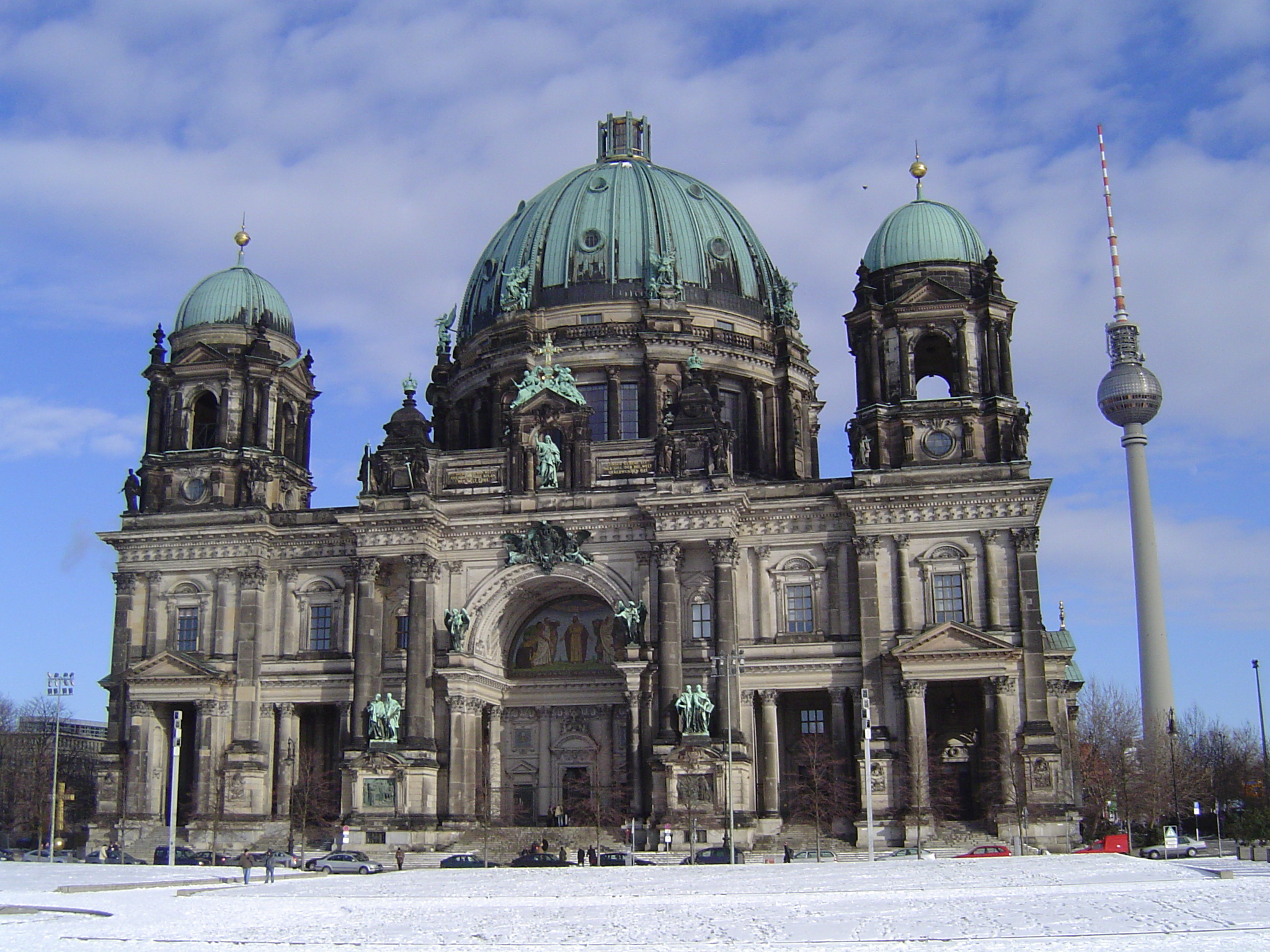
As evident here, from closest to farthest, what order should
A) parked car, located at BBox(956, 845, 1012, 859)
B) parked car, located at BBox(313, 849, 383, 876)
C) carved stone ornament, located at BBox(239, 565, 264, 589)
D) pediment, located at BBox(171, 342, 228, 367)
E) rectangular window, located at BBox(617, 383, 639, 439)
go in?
parked car, located at BBox(313, 849, 383, 876) < parked car, located at BBox(956, 845, 1012, 859) < carved stone ornament, located at BBox(239, 565, 264, 589) < pediment, located at BBox(171, 342, 228, 367) < rectangular window, located at BBox(617, 383, 639, 439)

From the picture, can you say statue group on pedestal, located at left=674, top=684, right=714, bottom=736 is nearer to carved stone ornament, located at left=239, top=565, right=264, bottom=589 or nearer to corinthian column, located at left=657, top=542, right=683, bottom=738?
corinthian column, located at left=657, top=542, right=683, bottom=738

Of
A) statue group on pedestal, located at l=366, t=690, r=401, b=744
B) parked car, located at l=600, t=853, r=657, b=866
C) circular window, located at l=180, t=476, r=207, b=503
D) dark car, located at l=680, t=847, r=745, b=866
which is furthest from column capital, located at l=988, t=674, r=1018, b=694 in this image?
circular window, located at l=180, t=476, r=207, b=503

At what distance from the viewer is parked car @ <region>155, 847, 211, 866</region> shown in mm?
61375

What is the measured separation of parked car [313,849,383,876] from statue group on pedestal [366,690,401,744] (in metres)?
8.58

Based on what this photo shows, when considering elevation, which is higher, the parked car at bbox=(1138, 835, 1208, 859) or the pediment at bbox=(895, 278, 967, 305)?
the pediment at bbox=(895, 278, 967, 305)

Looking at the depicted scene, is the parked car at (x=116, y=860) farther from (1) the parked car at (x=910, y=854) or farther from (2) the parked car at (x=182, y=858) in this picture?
(1) the parked car at (x=910, y=854)

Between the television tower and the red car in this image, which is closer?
the red car

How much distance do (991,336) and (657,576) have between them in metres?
17.9

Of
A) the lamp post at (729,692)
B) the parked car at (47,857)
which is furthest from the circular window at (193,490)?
the lamp post at (729,692)

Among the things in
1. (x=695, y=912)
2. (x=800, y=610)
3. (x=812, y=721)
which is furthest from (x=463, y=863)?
(x=695, y=912)

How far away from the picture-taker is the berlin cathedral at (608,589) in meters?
62.8

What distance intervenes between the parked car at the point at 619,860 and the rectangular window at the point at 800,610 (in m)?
13.5

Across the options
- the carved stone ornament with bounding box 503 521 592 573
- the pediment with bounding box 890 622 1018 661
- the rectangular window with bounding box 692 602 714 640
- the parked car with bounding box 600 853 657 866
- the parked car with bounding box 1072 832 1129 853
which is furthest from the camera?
the carved stone ornament with bounding box 503 521 592 573

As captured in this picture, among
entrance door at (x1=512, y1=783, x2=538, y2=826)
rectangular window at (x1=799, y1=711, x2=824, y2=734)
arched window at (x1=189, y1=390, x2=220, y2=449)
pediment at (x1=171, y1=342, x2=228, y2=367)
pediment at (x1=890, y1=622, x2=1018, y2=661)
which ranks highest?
pediment at (x1=171, y1=342, x2=228, y2=367)
